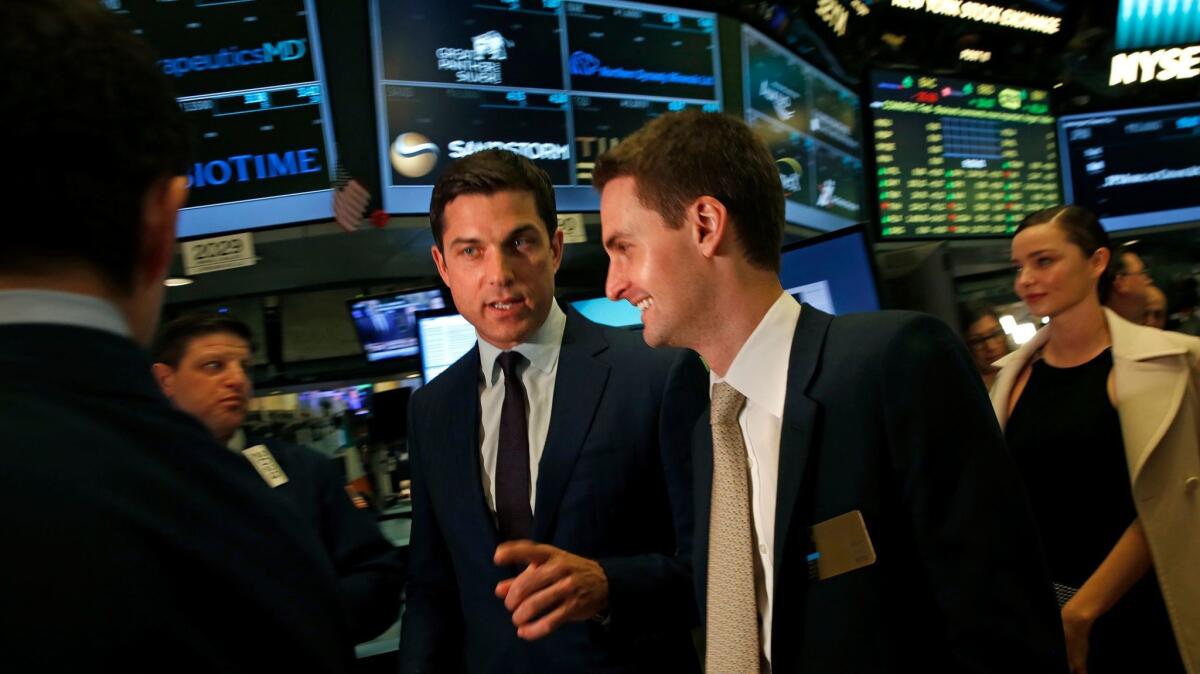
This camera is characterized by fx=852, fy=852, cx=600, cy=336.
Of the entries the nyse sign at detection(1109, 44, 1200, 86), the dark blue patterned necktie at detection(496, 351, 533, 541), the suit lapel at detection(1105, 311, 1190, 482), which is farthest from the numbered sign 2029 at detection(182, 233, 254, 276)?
the nyse sign at detection(1109, 44, 1200, 86)

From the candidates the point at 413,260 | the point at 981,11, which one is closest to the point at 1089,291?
the point at 413,260

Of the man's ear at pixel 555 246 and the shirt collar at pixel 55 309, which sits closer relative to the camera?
the shirt collar at pixel 55 309

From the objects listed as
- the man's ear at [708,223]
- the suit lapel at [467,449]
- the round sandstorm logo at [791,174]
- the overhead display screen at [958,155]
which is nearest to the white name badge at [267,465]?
the suit lapel at [467,449]

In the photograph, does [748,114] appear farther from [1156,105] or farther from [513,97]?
[1156,105]

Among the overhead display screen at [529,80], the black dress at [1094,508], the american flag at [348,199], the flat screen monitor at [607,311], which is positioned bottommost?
the black dress at [1094,508]

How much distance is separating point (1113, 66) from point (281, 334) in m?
5.59

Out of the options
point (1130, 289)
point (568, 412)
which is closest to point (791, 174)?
point (1130, 289)

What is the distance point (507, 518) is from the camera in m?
1.59

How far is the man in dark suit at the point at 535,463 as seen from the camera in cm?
151

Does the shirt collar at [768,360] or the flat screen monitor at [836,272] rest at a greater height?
the flat screen monitor at [836,272]

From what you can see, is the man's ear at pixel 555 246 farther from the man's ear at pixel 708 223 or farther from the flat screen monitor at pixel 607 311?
the flat screen monitor at pixel 607 311

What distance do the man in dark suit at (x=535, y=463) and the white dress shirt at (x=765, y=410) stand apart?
0.80 feet

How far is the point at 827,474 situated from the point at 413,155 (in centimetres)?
245

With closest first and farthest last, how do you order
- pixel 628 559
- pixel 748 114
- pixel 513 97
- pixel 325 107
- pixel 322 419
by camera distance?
1. pixel 628 559
2. pixel 325 107
3. pixel 513 97
4. pixel 748 114
5. pixel 322 419
